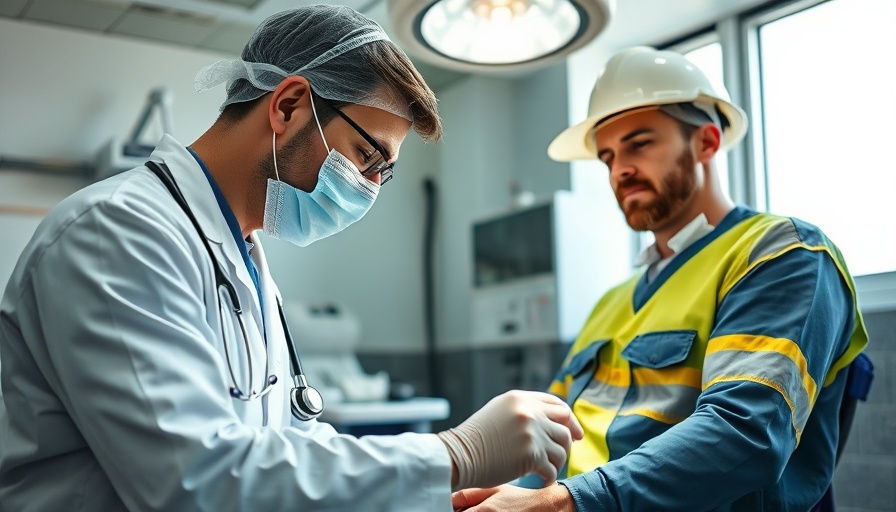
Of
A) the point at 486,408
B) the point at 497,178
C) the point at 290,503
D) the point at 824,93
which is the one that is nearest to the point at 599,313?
the point at 486,408

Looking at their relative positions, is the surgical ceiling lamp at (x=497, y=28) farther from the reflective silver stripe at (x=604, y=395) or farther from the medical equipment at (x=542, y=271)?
the medical equipment at (x=542, y=271)

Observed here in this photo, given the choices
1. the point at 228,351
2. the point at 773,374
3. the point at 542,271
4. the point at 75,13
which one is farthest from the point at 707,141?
the point at 75,13

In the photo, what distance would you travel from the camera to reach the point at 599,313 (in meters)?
2.08

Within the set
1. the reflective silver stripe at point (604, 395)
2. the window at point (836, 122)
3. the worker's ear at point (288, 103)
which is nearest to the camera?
the worker's ear at point (288, 103)

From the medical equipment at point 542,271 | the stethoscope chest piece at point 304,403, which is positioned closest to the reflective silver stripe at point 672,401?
the stethoscope chest piece at point 304,403

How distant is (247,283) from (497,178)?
9.90 feet

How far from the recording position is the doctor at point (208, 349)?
38.0 inches

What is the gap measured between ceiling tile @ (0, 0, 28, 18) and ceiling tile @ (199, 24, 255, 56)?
0.75 meters

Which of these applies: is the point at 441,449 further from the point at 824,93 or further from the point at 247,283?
the point at 824,93

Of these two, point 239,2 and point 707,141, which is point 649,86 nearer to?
point 707,141

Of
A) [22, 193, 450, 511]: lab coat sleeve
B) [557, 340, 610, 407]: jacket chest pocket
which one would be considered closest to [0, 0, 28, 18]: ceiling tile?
[557, 340, 610, 407]: jacket chest pocket

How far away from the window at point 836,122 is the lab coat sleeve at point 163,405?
2.24 metres

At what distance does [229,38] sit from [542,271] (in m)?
1.77

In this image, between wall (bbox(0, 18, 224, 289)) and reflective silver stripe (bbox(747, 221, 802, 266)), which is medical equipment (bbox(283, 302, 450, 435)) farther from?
reflective silver stripe (bbox(747, 221, 802, 266))
